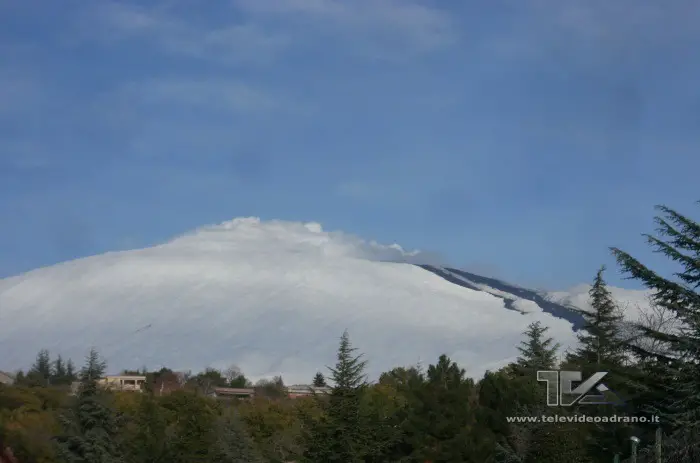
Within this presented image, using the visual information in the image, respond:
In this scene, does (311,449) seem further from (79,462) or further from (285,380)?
(285,380)

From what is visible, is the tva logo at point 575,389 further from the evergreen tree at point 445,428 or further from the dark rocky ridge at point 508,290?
the dark rocky ridge at point 508,290

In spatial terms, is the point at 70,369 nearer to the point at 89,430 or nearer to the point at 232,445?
the point at 232,445

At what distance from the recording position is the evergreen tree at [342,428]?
27812mm

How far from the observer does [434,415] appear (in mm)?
33719

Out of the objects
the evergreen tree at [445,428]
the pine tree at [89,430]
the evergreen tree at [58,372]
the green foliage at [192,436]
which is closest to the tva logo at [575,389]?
the evergreen tree at [445,428]

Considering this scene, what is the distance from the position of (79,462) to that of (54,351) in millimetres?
101316

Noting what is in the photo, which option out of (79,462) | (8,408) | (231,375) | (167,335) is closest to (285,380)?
(231,375)

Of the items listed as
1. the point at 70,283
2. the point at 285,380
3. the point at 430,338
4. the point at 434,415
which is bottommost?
the point at 434,415

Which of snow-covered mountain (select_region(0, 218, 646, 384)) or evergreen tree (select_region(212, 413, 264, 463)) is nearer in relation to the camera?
evergreen tree (select_region(212, 413, 264, 463))

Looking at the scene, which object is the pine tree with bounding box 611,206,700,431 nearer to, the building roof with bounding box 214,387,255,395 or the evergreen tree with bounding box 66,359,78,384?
the building roof with bounding box 214,387,255,395

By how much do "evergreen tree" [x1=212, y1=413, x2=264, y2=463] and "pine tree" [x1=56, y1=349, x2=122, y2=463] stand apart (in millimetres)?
6073

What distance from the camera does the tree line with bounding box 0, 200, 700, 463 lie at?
40.7ft

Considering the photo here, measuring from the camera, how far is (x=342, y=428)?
28.0m

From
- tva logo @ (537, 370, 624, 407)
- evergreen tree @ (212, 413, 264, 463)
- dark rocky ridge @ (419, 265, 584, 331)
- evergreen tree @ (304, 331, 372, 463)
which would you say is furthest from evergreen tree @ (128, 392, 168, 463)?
dark rocky ridge @ (419, 265, 584, 331)
